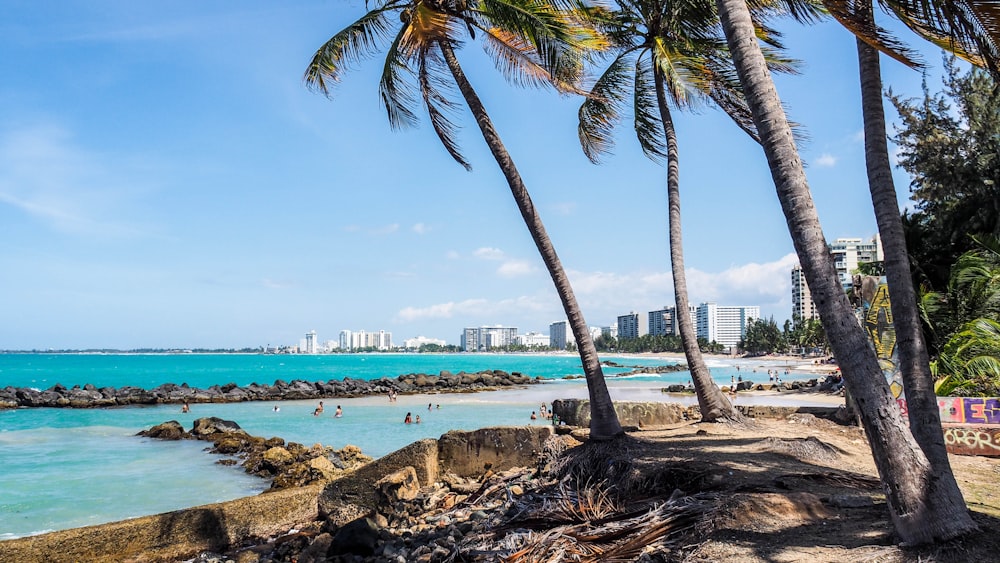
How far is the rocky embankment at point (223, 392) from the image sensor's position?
3909 cm

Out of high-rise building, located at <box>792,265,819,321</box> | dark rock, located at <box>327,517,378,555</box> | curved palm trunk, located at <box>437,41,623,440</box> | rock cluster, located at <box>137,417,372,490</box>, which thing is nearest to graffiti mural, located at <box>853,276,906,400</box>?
curved palm trunk, located at <box>437,41,623,440</box>

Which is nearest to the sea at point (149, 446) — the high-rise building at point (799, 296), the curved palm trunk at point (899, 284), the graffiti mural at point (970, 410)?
the curved palm trunk at point (899, 284)

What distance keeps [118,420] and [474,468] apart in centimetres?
2847

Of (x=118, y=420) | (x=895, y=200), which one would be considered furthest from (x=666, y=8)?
(x=118, y=420)

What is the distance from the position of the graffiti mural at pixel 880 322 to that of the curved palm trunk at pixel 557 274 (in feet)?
17.0

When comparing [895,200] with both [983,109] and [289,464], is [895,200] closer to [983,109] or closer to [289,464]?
[289,464]

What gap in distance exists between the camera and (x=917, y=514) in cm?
360

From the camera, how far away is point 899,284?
4430 mm

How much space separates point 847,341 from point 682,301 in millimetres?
6700

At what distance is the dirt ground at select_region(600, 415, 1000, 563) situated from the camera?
149 inches

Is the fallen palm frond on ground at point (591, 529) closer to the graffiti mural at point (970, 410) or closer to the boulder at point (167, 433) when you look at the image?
the graffiti mural at point (970, 410)

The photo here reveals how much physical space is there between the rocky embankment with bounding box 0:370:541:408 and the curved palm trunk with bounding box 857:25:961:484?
135 feet

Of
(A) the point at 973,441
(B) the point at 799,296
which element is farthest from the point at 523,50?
(B) the point at 799,296

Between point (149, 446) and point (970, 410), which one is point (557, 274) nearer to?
point (970, 410)
